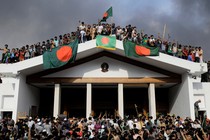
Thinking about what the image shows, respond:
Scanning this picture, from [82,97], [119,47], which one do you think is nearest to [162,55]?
[119,47]

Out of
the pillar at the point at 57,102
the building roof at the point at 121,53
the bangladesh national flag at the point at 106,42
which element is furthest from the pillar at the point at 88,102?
the bangladesh national flag at the point at 106,42

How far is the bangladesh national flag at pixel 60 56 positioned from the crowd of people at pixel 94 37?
72cm

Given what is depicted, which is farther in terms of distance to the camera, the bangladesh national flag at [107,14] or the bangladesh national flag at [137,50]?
the bangladesh national flag at [107,14]

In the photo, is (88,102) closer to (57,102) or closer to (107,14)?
(57,102)

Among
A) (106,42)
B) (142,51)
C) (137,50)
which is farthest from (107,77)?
(142,51)

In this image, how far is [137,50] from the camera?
15.3 metres

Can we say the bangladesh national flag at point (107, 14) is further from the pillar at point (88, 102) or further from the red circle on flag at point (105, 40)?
the pillar at point (88, 102)

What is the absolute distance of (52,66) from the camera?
14914 mm

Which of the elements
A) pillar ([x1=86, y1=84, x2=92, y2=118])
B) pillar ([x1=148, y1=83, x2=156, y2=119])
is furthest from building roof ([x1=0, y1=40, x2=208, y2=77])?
pillar ([x1=86, y1=84, x2=92, y2=118])

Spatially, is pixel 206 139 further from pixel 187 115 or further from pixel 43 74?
pixel 43 74

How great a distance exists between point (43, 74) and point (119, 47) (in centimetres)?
549

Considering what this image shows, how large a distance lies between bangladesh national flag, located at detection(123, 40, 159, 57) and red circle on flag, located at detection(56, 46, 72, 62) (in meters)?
3.47

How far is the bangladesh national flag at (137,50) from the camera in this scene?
15.2 meters

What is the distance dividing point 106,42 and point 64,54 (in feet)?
8.98
